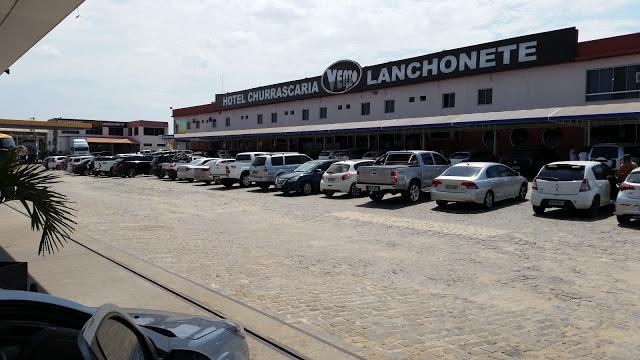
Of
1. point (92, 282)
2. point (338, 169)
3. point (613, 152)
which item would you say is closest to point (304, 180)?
point (338, 169)

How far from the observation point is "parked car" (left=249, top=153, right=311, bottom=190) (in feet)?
78.8

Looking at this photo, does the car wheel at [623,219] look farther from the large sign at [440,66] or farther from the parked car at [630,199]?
the large sign at [440,66]

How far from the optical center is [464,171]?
16406mm

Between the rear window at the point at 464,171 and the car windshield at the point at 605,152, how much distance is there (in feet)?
27.7

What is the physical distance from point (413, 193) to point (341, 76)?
94.8ft

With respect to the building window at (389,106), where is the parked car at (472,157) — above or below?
below

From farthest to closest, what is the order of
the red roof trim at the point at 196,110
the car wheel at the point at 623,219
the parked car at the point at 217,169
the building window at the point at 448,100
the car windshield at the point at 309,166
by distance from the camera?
the red roof trim at the point at 196,110 → the building window at the point at 448,100 → the parked car at the point at 217,169 → the car windshield at the point at 309,166 → the car wheel at the point at 623,219

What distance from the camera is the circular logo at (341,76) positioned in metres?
43.8

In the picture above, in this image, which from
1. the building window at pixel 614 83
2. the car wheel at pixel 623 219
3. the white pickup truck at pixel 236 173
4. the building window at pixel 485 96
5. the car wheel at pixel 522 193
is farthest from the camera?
the building window at pixel 485 96

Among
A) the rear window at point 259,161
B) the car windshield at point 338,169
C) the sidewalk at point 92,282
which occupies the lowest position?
the sidewalk at point 92,282

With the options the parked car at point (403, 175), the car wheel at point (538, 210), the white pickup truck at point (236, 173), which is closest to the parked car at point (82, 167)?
the white pickup truck at point (236, 173)

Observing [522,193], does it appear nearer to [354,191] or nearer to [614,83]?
[354,191]

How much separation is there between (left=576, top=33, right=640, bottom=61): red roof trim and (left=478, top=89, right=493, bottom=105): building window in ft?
20.2

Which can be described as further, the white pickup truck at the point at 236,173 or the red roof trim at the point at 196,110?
the red roof trim at the point at 196,110
